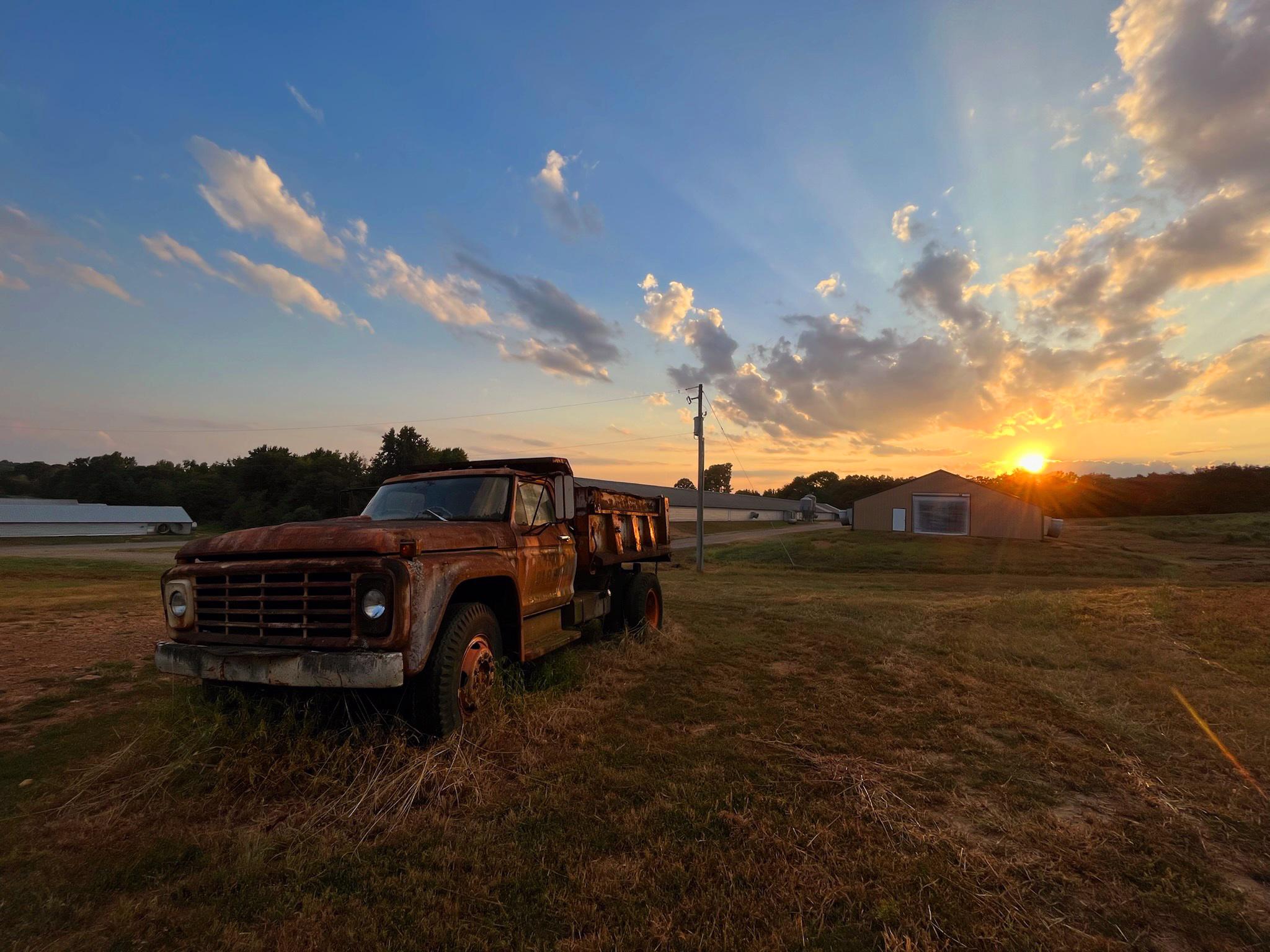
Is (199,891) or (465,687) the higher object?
(465,687)

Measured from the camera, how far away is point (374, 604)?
154 inches

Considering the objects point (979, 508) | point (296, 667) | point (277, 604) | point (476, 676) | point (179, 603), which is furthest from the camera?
point (979, 508)

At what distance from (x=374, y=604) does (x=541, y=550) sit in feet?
7.24

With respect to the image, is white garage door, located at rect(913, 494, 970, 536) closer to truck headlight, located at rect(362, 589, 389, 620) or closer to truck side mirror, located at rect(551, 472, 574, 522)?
truck side mirror, located at rect(551, 472, 574, 522)

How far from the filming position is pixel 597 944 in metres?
2.50

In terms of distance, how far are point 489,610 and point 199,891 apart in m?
2.42

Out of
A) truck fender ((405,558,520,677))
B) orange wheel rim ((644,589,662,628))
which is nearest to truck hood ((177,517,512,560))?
truck fender ((405,558,520,677))

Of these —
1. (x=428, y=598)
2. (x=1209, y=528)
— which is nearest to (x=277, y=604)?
(x=428, y=598)

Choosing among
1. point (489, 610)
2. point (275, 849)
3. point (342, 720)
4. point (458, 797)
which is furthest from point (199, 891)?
point (489, 610)

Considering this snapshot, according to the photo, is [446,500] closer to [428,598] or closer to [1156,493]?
[428,598]

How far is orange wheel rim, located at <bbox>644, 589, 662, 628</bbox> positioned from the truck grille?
5464 millimetres

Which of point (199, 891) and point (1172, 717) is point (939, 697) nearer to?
point (1172, 717)

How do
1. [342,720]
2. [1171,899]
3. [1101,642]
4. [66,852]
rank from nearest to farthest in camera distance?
[1171,899]
[66,852]
[342,720]
[1101,642]

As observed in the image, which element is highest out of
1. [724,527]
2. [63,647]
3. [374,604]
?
[374,604]
